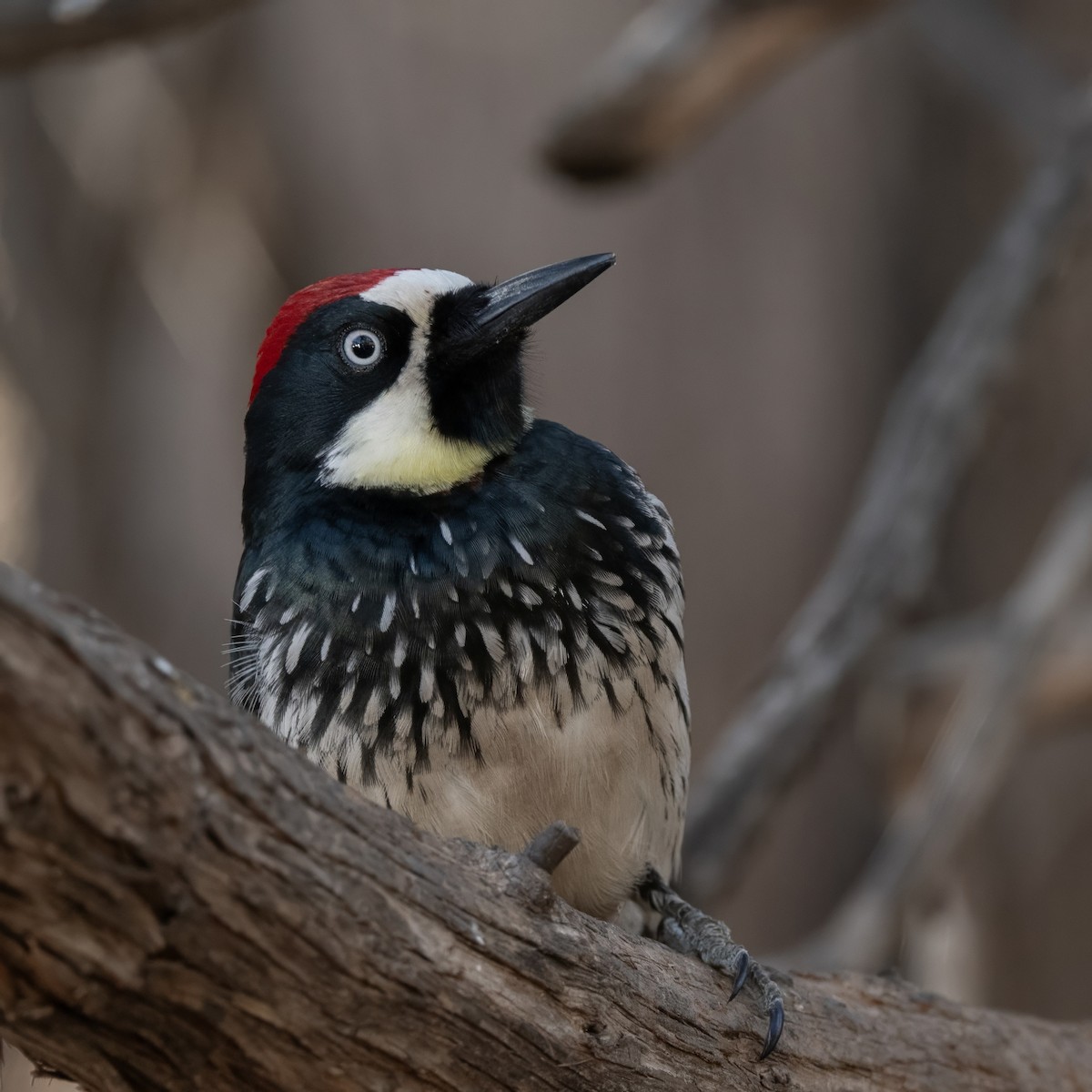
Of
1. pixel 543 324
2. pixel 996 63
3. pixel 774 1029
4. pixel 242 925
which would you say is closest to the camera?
pixel 242 925

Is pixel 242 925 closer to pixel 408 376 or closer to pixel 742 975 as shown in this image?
pixel 742 975

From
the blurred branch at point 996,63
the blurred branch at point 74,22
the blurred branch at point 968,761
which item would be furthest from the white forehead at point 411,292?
the blurred branch at point 996,63

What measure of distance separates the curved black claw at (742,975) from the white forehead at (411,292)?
108 cm

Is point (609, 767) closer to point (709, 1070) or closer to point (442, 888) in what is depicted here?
point (709, 1070)

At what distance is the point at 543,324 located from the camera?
5016mm

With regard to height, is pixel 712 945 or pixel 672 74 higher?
pixel 672 74

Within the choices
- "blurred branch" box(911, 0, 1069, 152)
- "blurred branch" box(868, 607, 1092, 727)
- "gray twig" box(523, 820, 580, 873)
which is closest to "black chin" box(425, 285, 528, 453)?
"gray twig" box(523, 820, 580, 873)

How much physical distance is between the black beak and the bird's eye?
0.55 ft

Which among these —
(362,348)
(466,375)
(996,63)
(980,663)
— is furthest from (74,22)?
(996,63)

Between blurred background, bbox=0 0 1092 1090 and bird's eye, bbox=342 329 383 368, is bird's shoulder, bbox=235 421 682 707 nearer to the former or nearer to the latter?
bird's eye, bbox=342 329 383 368

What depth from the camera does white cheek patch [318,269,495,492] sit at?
2.31 m

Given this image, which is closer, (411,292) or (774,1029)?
(774,1029)

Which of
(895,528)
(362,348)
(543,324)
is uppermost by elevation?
(543,324)

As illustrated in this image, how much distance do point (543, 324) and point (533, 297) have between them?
2.72 meters
